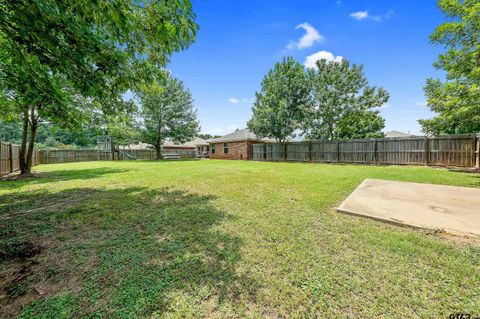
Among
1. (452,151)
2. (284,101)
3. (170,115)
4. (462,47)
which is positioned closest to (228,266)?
(462,47)

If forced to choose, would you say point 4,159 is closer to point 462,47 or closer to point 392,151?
point 462,47

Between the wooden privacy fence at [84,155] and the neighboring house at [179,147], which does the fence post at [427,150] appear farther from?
the wooden privacy fence at [84,155]

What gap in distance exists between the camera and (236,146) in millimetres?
23922

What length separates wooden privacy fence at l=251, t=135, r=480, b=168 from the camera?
10.5m

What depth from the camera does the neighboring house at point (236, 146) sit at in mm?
22766

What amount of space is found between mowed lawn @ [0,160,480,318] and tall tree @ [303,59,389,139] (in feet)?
57.4

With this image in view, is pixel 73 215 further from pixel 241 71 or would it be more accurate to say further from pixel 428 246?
pixel 241 71

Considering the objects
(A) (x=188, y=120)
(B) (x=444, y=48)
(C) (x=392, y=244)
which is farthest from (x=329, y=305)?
(A) (x=188, y=120)

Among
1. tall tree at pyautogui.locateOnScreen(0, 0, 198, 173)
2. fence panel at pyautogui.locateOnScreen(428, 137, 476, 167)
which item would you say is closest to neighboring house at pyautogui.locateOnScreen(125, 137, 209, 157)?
fence panel at pyautogui.locateOnScreen(428, 137, 476, 167)

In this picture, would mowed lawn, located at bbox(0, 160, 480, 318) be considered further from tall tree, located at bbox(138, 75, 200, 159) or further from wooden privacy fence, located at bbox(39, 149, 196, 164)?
wooden privacy fence, located at bbox(39, 149, 196, 164)

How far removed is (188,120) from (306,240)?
22.4 metres

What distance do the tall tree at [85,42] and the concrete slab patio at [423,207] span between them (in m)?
4.87

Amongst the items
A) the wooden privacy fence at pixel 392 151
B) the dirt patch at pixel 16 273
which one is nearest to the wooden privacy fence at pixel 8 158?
the dirt patch at pixel 16 273

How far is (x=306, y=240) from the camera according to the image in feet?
9.37
